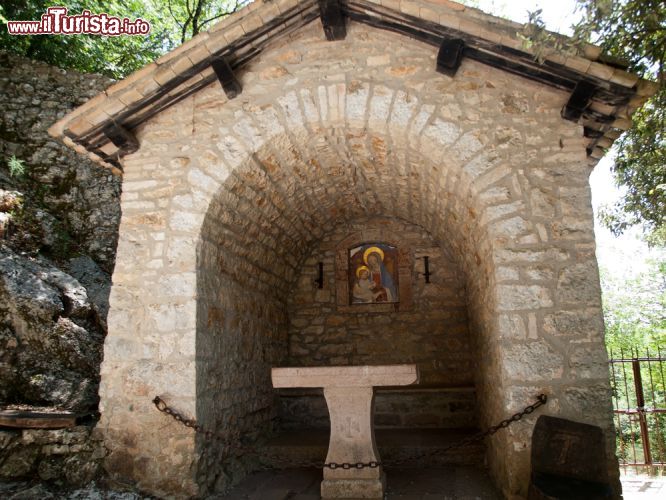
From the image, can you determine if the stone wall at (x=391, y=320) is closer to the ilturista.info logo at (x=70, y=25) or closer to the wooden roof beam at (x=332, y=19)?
the wooden roof beam at (x=332, y=19)

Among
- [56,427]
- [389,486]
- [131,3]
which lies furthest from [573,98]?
[131,3]

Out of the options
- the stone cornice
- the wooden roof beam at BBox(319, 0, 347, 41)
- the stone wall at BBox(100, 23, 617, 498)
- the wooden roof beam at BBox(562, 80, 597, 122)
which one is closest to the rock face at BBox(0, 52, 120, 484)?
the stone wall at BBox(100, 23, 617, 498)

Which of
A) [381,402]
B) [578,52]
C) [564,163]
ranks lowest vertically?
[381,402]

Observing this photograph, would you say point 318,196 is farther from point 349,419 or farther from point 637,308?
point 637,308

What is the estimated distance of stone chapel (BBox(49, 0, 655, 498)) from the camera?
373 centimetres

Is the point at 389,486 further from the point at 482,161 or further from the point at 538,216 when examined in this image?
the point at 482,161

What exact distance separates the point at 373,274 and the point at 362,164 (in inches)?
93.8

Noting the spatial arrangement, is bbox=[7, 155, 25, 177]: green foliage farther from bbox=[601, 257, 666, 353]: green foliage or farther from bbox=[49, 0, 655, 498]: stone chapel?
bbox=[601, 257, 666, 353]: green foliage

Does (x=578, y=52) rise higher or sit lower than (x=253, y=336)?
higher

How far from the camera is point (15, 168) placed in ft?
24.8

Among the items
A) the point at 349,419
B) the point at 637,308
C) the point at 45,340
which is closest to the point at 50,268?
the point at 45,340

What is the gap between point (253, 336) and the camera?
19.0 feet

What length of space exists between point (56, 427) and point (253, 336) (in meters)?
2.22

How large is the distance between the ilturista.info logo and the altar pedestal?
7.62m
